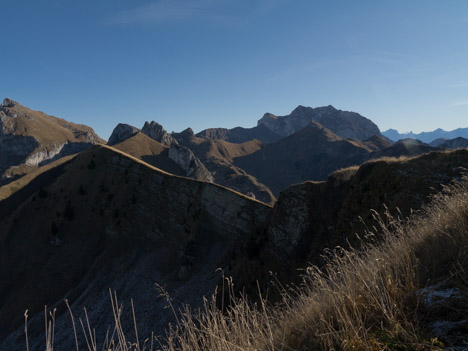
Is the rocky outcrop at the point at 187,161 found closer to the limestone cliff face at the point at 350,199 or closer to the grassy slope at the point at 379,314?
the limestone cliff face at the point at 350,199

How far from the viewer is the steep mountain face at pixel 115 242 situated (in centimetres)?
4259

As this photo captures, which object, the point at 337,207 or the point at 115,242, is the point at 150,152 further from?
the point at 337,207

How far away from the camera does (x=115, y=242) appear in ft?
192

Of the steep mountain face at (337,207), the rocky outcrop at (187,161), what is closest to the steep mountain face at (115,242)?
the steep mountain face at (337,207)

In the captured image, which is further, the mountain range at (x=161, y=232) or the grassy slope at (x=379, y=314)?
the mountain range at (x=161, y=232)

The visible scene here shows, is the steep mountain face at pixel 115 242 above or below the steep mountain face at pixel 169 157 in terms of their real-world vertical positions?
below

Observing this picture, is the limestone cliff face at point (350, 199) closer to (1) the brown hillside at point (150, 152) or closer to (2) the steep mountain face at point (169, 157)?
(2) the steep mountain face at point (169, 157)

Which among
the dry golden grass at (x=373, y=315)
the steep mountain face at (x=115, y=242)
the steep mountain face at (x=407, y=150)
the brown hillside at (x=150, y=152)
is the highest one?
the brown hillside at (x=150, y=152)

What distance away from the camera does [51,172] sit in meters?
100

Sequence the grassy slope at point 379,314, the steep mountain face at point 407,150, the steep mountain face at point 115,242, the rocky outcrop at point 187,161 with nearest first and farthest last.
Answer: the grassy slope at point 379,314, the steep mountain face at point 115,242, the steep mountain face at point 407,150, the rocky outcrop at point 187,161

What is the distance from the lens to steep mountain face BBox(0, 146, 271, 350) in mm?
42594

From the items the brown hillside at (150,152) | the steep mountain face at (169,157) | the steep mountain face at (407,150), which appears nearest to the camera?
the steep mountain face at (407,150)

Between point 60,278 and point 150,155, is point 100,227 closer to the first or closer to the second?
point 60,278

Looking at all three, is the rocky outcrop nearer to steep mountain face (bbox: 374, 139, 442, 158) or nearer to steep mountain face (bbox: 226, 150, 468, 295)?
steep mountain face (bbox: 226, 150, 468, 295)
